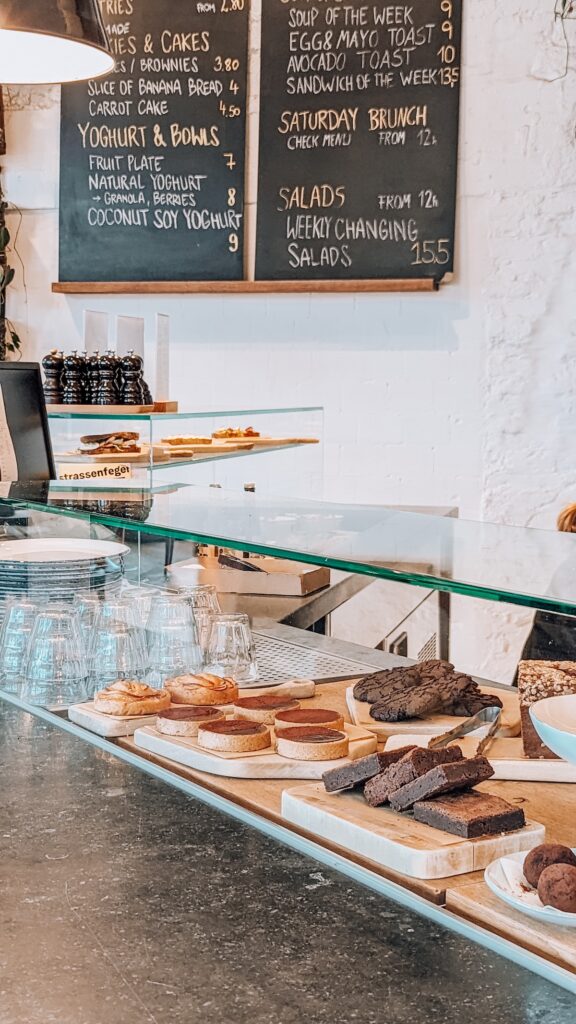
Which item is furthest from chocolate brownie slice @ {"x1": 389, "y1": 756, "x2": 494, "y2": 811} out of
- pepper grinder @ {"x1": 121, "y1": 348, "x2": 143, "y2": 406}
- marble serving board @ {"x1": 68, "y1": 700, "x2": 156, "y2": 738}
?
pepper grinder @ {"x1": 121, "y1": 348, "x2": 143, "y2": 406}

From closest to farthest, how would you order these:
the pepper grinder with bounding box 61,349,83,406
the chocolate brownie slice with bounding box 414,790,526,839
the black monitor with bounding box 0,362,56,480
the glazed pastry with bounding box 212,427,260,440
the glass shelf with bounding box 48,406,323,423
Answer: the chocolate brownie slice with bounding box 414,790,526,839
the black monitor with bounding box 0,362,56,480
the glass shelf with bounding box 48,406,323,423
the pepper grinder with bounding box 61,349,83,406
the glazed pastry with bounding box 212,427,260,440

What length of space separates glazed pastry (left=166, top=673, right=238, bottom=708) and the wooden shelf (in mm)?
3119

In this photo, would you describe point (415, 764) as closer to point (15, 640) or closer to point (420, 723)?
point (420, 723)

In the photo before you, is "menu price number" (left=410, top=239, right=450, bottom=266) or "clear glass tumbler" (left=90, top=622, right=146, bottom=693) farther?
"menu price number" (left=410, top=239, right=450, bottom=266)

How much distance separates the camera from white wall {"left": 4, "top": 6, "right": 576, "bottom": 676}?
4.32m

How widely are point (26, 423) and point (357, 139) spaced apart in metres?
2.58

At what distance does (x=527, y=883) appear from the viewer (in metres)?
1.02

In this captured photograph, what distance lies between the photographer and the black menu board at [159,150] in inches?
188

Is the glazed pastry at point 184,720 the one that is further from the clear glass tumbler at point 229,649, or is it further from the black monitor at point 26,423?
the black monitor at point 26,423

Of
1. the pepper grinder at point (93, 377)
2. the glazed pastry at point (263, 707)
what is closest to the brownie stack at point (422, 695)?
the glazed pastry at point (263, 707)

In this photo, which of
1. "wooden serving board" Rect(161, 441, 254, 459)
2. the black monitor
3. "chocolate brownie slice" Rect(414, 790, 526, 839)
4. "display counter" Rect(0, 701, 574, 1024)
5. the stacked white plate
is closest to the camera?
"display counter" Rect(0, 701, 574, 1024)

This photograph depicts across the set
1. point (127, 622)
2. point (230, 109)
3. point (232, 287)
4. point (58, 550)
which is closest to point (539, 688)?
point (127, 622)

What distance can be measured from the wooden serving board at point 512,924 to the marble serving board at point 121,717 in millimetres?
581

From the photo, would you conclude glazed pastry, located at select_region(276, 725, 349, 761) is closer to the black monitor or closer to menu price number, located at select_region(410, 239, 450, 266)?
the black monitor
